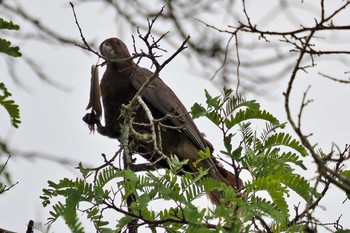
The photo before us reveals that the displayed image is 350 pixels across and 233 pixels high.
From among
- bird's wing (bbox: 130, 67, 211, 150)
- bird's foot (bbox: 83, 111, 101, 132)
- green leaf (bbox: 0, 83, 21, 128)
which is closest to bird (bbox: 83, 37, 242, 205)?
bird's wing (bbox: 130, 67, 211, 150)

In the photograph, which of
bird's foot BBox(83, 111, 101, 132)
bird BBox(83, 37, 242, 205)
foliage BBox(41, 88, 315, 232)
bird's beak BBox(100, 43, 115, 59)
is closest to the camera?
Answer: foliage BBox(41, 88, 315, 232)

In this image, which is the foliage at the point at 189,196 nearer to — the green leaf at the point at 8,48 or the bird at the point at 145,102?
the green leaf at the point at 8,48

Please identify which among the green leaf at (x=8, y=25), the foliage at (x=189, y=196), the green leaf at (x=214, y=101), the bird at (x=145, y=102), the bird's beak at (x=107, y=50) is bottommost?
the foliage at (x=189, y=196)

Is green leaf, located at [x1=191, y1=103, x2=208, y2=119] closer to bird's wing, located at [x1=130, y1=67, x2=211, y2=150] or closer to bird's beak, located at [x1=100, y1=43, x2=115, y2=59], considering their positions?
bird's wing, located at [x1=130, y1=67, x2=211, y2=150]

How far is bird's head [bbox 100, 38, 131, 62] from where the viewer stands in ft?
20.4

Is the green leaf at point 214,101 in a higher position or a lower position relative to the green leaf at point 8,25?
lower

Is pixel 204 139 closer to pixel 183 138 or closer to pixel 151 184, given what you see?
pixel 183 138

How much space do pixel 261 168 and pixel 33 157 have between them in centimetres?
193

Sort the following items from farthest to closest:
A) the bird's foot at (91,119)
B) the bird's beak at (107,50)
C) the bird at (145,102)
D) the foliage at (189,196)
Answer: the bird's beak at (107,50) → the bird at (145,102) → the bird's foot at (91,119) → the foliage at (189,196)

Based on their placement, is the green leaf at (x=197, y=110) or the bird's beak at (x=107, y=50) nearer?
the green leaf at (x=197, y=110)

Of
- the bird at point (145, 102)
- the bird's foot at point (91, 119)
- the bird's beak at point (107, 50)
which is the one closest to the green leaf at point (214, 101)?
the bird's foot at point (91, 119)

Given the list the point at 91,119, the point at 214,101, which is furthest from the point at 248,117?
the point at 91,119

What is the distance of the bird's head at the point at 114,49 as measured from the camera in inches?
245

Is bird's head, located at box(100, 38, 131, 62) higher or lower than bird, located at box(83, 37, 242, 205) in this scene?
higher
